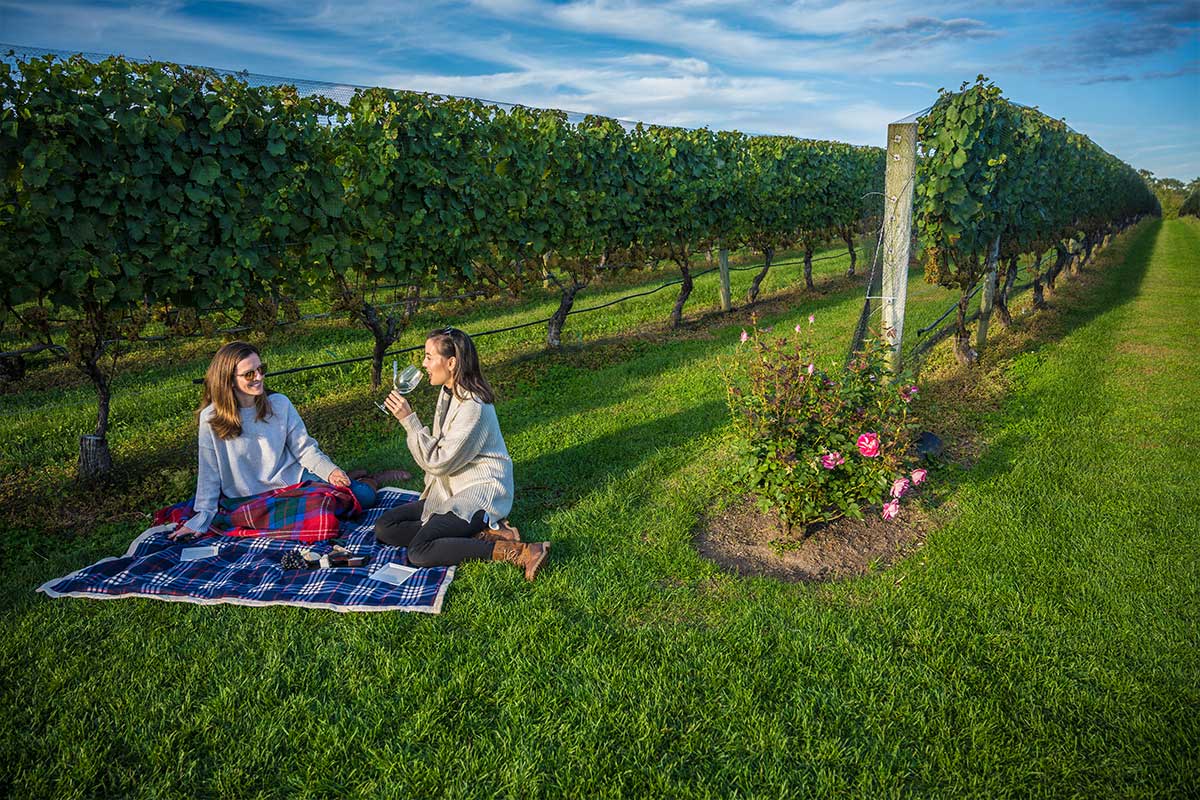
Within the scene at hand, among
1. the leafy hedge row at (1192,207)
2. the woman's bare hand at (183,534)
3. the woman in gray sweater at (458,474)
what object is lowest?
the woman's bare hand at (183,534)

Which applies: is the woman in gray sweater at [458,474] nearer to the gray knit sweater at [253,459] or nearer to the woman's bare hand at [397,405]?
the woman's bare hand at [397,405]

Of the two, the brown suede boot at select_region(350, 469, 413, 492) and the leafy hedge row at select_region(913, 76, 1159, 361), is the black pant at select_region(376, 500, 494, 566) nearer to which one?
the brown suede boot at select_region(350, 469, 413, 492)

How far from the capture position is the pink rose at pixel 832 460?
3730 millimetres

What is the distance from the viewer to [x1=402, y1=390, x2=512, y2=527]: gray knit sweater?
13.0ft

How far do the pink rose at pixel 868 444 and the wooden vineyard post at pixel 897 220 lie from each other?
6.79ft

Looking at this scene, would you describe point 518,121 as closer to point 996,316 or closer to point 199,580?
point 199,580

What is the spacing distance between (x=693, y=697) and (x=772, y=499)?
5.03 feet

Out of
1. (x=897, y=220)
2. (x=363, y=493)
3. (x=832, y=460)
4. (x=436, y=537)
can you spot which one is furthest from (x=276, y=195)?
(x=897, y=220)

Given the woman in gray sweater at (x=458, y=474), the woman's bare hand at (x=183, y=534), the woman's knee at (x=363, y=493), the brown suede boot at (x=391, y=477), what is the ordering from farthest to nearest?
the brown suede boot at (x=391, y=477)
the woman's knee at (x=363, y=493)
the woman's bare hand at (x=183, y=534)
the woman in gray sweater at (x=458, y=474)

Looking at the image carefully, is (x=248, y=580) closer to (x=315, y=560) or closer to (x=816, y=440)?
(x=315, y=560)

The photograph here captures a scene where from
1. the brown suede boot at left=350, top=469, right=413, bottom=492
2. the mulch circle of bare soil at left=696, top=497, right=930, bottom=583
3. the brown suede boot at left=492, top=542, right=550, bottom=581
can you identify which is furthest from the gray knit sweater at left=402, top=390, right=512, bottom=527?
the mulch circle of bare soil at left=696, top=497, right=930, bottom=583

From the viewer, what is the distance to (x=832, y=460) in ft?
12.3

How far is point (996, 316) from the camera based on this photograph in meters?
10.5

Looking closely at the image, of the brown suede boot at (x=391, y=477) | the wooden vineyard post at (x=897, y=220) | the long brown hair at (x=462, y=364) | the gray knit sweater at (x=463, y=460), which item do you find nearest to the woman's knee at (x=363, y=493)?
the brown suede boot at (x=391, y=477)
